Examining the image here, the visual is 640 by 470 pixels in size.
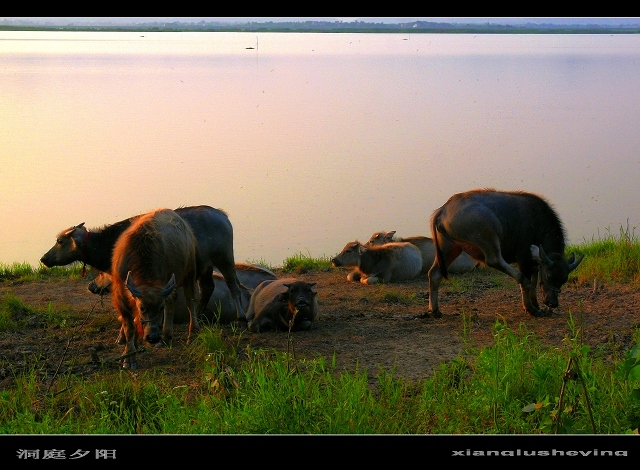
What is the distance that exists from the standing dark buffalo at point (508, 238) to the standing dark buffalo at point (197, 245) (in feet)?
7.64

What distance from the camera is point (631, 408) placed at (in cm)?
508

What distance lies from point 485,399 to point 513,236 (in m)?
Result: 4.20

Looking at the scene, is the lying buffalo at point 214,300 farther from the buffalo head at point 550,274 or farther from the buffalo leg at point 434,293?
the buffalo head at point 550,274

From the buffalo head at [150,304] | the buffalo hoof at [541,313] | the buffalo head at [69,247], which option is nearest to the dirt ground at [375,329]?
the buffalo hoof at [541,313]

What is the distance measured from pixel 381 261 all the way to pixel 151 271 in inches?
198

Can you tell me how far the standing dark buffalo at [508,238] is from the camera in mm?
8977

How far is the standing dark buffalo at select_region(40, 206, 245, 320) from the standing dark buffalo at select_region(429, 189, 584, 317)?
2.33 m

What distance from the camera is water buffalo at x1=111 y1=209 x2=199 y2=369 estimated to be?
7.25 meters

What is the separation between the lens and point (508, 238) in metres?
9.23

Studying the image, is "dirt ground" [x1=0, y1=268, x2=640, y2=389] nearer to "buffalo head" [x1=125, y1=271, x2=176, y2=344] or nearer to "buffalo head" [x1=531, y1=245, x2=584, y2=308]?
"buffalo head" [x1=531, y1=245, x2=584, y2=308]
